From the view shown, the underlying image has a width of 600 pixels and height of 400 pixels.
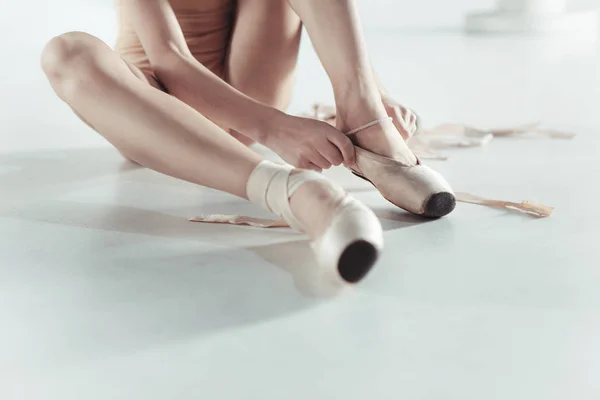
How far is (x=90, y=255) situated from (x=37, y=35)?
2.52m

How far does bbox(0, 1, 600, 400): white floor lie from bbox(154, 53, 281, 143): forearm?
0.42ft

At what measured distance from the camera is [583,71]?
2533 millimetres

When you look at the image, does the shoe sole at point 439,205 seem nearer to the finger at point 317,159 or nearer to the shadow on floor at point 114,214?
the shadow on floor at point 114,214

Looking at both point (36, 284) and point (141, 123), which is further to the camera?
point (141, 123)

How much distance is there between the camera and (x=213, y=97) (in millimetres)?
1194

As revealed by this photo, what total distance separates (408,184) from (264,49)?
0.45m

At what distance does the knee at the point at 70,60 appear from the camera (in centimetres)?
111

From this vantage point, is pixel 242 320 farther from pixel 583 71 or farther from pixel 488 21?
pixel 488 21

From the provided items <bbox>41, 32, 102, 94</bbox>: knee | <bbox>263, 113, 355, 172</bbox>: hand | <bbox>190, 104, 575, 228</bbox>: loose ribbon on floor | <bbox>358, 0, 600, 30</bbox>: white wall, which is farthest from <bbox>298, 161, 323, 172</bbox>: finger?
<bbox>358, 0, 600, 30</bbox>: white wall

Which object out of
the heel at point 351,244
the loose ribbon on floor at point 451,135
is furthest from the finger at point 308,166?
the loose ribbon on floor at point 451,135

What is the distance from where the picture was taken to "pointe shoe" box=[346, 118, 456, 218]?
3.60 ft

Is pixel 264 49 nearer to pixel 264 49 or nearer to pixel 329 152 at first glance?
pixel 264 49

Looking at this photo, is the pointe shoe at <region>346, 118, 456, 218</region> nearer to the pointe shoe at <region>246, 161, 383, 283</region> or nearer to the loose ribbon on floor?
the pointe shoe at <region>246, 161, 383, 283</region>

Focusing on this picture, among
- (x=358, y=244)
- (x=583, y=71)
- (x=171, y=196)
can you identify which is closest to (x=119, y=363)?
(x=358, y=244)
